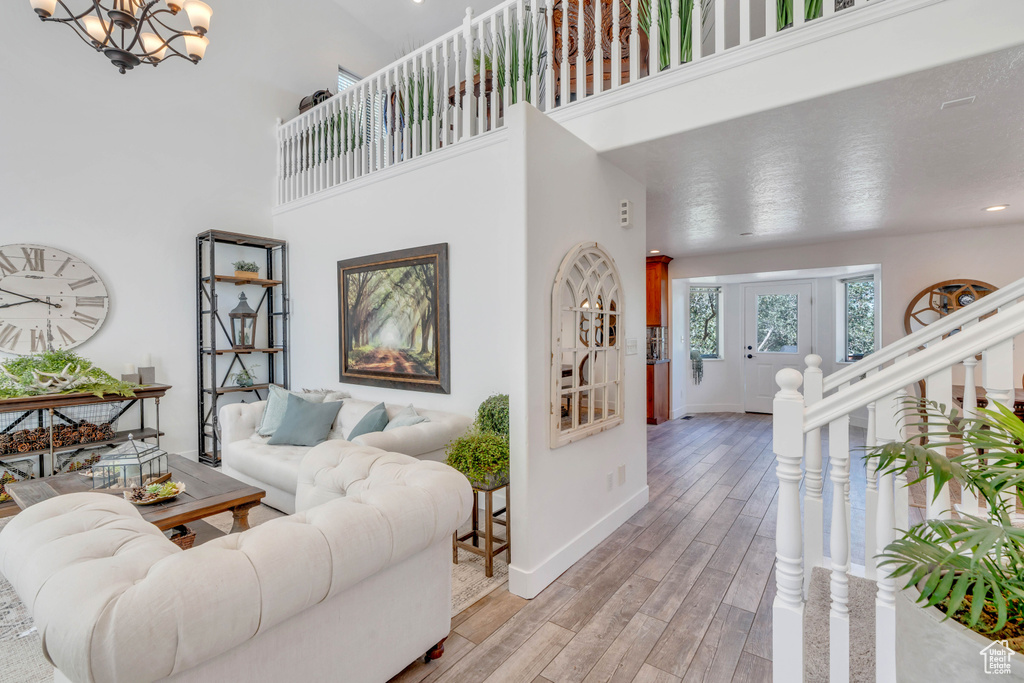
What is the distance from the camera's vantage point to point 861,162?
305 cm

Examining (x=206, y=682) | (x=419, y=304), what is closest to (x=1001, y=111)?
(x=419, y=304)

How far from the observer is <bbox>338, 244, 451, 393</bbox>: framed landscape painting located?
3691 mm

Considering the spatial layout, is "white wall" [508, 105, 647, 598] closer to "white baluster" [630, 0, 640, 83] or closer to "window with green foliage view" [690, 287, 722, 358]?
"white baluster" [630, 0, 640, 83]

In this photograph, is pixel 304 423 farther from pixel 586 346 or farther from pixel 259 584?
pixel 259 584

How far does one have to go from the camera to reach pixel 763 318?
7527 millimetres

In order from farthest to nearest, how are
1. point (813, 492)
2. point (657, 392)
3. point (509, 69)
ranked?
point (657, 392)
point (509, 69)
point (813, 492)

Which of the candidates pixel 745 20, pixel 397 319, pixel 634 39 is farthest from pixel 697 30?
pixel 397 319

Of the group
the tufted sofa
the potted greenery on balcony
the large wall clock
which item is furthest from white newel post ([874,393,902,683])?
the large wall clock

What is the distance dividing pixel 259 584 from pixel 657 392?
6.04 meters

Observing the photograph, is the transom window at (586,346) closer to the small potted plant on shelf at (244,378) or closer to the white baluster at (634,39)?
the white baluster at (634,39)

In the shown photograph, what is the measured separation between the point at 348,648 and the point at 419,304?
8.83 feet

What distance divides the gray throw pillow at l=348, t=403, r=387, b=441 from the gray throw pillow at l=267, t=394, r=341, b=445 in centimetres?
41

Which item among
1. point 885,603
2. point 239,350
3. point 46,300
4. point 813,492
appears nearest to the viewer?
point 885,603

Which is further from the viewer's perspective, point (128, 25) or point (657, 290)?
point (657, 290)
